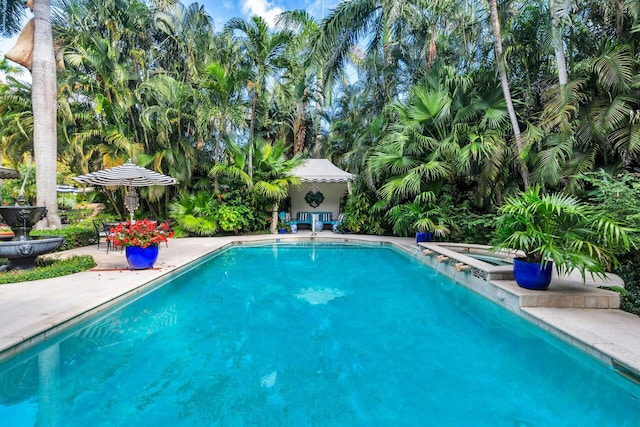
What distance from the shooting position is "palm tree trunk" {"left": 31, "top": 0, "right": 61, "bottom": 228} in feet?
26.0

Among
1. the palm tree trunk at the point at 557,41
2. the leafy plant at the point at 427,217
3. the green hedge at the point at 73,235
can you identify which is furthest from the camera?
the leafy plant at the point at 427,217

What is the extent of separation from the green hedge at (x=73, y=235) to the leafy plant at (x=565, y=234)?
33.4 ft

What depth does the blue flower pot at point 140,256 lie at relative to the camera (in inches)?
250

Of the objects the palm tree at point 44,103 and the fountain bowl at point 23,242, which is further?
the palm tree at point 44,103

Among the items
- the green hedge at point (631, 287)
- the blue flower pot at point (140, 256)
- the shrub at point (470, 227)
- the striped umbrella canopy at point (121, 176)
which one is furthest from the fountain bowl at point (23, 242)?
the shrub at point (470, 227)

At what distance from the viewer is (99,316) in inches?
169

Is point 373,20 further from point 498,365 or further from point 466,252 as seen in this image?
point 498,365

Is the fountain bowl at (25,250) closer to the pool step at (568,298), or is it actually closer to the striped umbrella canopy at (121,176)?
the striped umbrella canopy at (121,176)

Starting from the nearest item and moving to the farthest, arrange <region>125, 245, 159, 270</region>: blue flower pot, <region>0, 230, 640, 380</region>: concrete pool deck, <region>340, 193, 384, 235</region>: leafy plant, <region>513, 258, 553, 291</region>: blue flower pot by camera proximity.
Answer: <region>0, 230, 640, 380</region>: concrete pool deck < <region>513, 258, 553, 291</region>: blue flower pot < <region>125, 245, 159, 270</region>: blue flower pot < <region>340, 193, 384, 235</region>: leafy plant

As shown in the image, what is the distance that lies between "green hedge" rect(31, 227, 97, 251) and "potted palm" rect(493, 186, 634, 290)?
10159 millimetres

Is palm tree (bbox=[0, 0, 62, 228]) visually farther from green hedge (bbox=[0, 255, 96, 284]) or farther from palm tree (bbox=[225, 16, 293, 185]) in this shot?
palm tree (bbox=[225, 16, 293, 185])

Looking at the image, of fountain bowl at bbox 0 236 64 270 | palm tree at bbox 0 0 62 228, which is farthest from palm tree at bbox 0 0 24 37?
fountain bowl at bbox 0 236 64 270

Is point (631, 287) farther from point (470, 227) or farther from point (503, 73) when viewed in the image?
point (503, 73)

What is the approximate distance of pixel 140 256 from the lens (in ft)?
21.0
